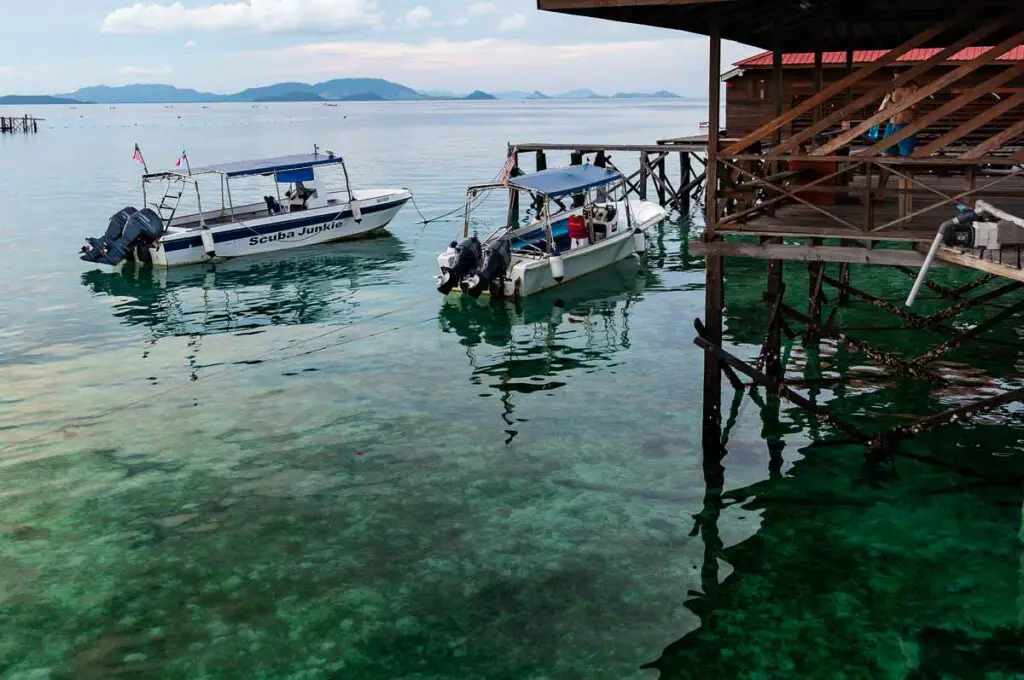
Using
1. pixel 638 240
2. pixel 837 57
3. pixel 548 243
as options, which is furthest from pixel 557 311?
pixel 837 57

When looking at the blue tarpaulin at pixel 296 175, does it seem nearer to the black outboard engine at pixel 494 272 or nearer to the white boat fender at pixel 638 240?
the white boat fender at pixel 638 240

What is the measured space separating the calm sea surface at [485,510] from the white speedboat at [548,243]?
183 centimetres

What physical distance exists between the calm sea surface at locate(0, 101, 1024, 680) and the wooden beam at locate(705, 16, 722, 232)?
3603 millimetres

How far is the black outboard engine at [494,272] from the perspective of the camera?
23.9m

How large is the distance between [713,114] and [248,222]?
2391cm

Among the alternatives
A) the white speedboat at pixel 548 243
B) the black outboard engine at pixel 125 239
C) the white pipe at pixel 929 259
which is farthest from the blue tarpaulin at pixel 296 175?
the white pipe at pixel 929 259

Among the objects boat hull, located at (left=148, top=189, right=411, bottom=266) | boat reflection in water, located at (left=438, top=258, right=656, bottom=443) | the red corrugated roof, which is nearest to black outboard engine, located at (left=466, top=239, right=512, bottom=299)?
boat reflection in water, located at (left=438, top=258, right=656, bottom=443)

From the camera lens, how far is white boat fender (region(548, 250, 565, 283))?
25.1 m

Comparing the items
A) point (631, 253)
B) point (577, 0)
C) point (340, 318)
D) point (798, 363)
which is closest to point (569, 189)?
point (631, 253)

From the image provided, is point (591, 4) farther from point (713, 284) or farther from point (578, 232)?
point (578, 232)

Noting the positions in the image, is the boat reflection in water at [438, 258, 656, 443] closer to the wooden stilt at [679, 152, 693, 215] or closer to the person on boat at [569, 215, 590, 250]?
the person on boat at [569, 215, 590, 250]

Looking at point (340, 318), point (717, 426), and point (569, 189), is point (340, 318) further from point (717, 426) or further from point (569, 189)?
point (717, 426)

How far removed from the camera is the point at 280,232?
33.7m

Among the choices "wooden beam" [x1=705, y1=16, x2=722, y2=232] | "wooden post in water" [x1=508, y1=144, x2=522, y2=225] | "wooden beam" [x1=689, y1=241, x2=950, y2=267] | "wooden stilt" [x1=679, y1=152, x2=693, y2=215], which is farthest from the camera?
"wooden stilt" [x1=679, y1=152, x2=693, y2=215]
